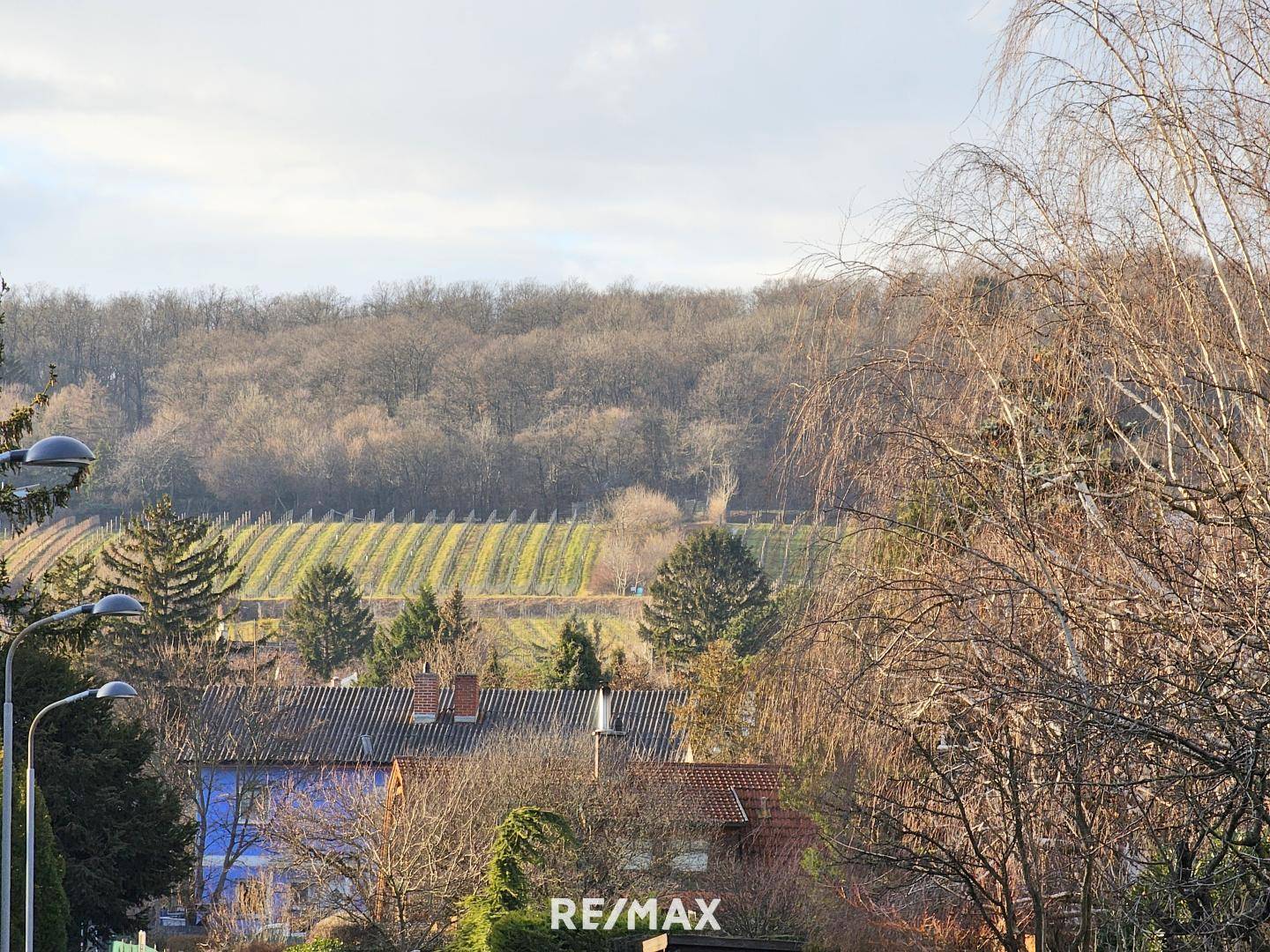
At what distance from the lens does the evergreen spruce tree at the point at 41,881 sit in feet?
70.7

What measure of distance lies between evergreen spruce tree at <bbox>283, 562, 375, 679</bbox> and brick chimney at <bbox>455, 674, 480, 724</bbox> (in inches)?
900

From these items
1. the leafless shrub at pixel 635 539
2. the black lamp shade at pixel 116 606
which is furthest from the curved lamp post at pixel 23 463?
the leafless shrub at pixel 635 539

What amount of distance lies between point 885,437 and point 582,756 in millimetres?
23428

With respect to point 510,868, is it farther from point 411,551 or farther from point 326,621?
point 411,551

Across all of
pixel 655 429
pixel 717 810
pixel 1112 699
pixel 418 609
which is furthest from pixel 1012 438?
pixel 655 429

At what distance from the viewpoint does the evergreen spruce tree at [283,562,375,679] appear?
70.0 metres

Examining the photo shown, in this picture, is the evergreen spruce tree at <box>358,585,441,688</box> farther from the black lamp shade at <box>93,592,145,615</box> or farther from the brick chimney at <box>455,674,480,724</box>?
the black lamp shade at <box>93,592,145,615</box>

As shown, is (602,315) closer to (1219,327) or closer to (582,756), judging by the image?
(582,756)

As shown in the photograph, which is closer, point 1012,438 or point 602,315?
point 1012,438

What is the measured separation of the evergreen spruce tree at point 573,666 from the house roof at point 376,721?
3.06 metres

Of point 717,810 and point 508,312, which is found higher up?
point 508,312

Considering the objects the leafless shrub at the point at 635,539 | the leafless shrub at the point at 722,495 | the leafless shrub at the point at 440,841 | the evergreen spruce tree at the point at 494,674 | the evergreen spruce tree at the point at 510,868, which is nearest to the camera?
the evergreen spruce tree at the point at 510,868

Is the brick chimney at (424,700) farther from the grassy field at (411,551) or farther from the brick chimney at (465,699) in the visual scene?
the grassy field at (411,551)

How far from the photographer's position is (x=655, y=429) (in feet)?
393
